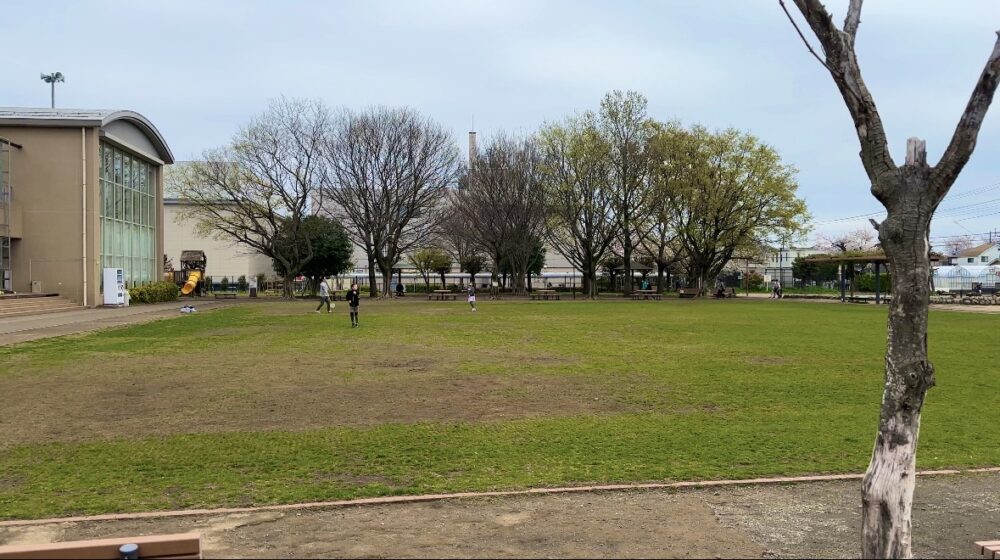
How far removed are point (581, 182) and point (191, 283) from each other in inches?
1177

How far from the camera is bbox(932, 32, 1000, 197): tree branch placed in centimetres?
362

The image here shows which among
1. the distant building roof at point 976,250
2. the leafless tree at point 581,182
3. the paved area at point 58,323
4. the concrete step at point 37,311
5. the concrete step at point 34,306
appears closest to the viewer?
the paved area at point 58,323

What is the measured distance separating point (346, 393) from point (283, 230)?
42.4 meters

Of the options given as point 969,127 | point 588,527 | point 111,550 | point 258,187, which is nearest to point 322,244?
point 258,187

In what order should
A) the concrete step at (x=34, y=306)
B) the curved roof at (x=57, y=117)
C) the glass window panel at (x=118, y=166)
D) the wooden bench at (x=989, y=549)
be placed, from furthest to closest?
the glass window panel at (x=118, y=166) < the curved roof at (x=57, y=117) < the concrete step at (x=34, y=306) < the wooden bench at (x=989, y=549)

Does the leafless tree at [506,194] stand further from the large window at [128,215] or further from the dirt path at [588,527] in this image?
the dirt path at [588,527]

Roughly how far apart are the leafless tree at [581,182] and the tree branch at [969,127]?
149 feet

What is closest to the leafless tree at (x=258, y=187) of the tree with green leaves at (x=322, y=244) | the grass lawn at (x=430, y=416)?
the tree with green leaves at (x=322, y=244)

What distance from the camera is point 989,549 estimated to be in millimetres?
4086

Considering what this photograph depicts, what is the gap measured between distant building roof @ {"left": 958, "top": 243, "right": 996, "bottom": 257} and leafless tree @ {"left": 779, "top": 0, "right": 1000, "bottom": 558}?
391 ft

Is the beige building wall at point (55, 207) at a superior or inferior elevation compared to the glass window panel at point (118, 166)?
inferior

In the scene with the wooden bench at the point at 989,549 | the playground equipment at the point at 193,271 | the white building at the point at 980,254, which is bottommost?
the wooden bench at the point at 989,549

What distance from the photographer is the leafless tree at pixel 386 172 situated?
48156 mm

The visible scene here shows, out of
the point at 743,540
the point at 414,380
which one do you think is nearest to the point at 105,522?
the point at 743,540
